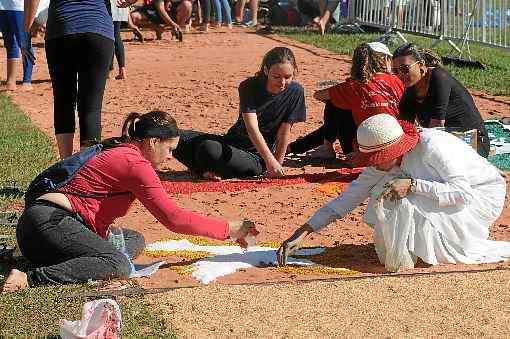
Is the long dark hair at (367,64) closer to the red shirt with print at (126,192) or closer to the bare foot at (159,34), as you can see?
the red shirt with print at (126,192)

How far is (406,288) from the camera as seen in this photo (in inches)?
205

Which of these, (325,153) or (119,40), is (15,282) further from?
(119,40)

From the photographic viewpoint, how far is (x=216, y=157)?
8.01m

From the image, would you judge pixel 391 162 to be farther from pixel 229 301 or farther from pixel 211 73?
pixel 211 73

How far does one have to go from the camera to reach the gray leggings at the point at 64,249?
532 centimetres

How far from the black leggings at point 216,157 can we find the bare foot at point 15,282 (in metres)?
2.95

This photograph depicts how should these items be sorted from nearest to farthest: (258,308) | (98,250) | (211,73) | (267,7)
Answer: (258,308), (98,250), (211,73), (267,7)

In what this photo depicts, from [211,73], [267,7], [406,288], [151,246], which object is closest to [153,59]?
[211,73]

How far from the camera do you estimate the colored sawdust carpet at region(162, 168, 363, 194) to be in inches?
307

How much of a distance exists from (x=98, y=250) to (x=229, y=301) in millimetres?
843

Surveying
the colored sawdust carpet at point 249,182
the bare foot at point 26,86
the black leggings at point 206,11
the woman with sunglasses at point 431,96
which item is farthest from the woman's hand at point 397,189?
the black leggings at point 206,11

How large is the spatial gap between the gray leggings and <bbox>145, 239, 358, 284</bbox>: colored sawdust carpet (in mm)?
453

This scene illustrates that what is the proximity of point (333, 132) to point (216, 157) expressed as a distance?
4.07 feet

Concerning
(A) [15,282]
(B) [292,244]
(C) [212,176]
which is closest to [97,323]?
(A) [15,282]
